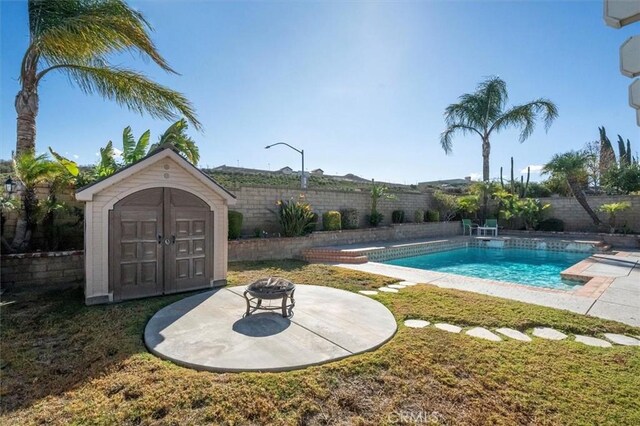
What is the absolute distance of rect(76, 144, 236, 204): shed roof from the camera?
5754mm

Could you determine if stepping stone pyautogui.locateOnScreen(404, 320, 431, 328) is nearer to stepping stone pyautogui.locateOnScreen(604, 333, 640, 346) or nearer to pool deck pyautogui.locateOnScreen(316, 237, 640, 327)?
stepping stone pyautogui.locateOnScreen(604, 333, 640, 346)

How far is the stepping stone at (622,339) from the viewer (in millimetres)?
4480

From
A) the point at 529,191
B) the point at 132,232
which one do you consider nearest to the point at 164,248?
the point at 132,232

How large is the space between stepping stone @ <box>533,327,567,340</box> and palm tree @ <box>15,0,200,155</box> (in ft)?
34.5

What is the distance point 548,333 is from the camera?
4762 mm

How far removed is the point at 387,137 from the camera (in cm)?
1944

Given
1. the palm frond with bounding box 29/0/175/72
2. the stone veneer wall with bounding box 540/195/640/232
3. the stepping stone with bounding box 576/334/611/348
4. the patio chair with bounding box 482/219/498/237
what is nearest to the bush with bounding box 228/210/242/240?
the palm frond with bounding box 29/0/175/72

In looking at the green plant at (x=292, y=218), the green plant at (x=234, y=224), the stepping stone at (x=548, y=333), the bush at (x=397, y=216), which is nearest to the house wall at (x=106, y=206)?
the green plant at (x=234, y=224)

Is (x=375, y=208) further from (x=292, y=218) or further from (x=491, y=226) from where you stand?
(x=491, y=226)

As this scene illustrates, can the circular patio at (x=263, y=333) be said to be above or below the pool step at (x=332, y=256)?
below

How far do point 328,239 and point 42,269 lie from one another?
31.8 feet

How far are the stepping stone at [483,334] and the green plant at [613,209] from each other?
18.8m

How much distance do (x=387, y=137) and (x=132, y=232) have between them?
16.2 metres

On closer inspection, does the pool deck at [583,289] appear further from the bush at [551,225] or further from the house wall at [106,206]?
the bush at [551,225]
